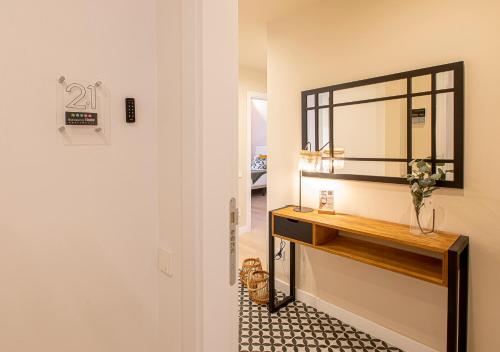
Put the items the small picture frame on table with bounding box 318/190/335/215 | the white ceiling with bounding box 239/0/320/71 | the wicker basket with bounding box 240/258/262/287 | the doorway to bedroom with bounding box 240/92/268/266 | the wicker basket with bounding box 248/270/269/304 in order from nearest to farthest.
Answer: the small picture frame on table with bounding box 318/190/335/215, the white ceiling with bounding box 239/0/320/71, the wicker basket with bounding box 248/270/269/304, the wicker basket with bounding box 240/258/262/287, the doorway to bedroom with bounding box 240/92/268/266

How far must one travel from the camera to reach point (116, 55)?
3.63ft

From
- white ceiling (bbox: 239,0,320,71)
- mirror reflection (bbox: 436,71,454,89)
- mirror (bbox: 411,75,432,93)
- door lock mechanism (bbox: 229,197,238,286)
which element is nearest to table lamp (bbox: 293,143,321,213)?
mirror (bbox: 411,75,432,93)

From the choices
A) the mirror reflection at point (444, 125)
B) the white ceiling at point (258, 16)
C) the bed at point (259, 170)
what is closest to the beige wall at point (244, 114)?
the white ceiling at point (258, 16)

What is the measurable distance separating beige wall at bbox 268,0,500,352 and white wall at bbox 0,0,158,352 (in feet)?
5.49

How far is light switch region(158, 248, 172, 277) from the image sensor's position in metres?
1.10

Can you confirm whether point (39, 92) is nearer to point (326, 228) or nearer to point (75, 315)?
point (75, 315)

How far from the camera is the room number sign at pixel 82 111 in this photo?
3.36 ft

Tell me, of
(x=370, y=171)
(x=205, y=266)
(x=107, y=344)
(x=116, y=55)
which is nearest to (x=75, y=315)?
(x=107, y=344)

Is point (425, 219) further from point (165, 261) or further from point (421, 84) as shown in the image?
point (165, 261)

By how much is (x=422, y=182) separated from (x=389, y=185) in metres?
0.33

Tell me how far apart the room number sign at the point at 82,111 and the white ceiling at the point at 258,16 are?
1897 mm

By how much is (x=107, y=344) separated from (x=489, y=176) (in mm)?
2047

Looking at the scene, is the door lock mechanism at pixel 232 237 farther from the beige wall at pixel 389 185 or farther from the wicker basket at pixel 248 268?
the wicker basket at pixel 248 268

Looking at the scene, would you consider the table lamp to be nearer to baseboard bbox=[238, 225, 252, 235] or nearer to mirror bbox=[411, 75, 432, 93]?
mirror bbox=[411, 75, 432, 93]
